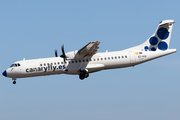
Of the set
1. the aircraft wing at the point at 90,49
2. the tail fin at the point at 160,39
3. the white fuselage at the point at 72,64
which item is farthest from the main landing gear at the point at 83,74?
the tail fin at the point at 160,39

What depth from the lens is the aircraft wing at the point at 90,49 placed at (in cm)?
2708

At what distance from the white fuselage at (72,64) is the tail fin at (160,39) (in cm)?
219

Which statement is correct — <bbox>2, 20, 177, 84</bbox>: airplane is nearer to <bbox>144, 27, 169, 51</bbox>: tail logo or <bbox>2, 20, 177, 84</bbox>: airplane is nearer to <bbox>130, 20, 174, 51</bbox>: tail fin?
<bbox>130, 20, 174, 51</bbox>: tail fin

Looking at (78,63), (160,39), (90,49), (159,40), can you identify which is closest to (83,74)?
(78,63)

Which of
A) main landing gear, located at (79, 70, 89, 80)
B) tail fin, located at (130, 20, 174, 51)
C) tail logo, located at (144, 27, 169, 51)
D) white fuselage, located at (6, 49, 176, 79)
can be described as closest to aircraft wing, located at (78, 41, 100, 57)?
white fuselage, located at (6, 49, 176, 79)

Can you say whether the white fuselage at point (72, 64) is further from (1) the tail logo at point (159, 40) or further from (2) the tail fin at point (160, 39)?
(1) the tail logo at point (159, 40)

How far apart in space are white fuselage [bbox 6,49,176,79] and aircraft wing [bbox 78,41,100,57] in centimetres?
83

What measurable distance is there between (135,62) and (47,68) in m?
9.91

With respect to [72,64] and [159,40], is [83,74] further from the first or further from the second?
[159,40]

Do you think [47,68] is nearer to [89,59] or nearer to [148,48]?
[89,59]

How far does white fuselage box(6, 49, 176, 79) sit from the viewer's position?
2920cm

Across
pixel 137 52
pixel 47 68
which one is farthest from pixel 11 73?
pixel 137 52

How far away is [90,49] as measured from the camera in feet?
92.5

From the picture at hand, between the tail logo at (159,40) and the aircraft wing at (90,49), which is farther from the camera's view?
the tail logo at (159,40)
